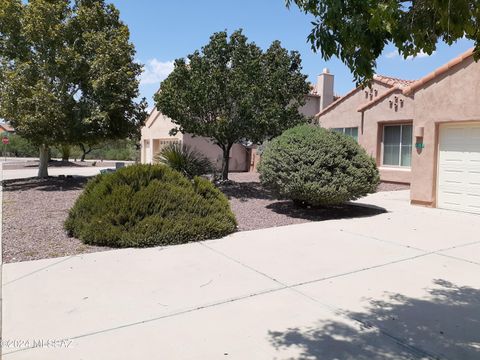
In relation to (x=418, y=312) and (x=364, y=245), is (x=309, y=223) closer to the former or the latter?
(x=364, y=245)

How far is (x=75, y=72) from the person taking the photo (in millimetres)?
15609

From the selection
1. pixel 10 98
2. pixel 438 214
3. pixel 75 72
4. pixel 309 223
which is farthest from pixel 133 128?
pixel 438 214

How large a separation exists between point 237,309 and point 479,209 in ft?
28.9

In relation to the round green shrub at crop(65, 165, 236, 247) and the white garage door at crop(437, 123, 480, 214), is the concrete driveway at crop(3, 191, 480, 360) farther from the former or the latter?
the white garage door at crop(437, 123, 480, 214)

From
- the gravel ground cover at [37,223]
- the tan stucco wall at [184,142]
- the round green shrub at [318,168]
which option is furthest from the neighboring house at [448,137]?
the tan stucco wall at [184,142]

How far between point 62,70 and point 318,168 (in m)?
10.8

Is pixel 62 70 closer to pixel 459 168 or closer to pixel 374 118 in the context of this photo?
pixel 374 118

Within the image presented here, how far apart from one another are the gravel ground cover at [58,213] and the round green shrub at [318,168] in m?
0.68

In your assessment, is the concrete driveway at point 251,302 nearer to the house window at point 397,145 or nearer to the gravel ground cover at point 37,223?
the gravel ground cover at point 37,223

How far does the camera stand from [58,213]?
10359 millimetres

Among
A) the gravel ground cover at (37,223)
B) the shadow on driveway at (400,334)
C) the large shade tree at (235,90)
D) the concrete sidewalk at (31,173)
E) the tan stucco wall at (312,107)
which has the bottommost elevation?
the shadow on driveway at (400,334)

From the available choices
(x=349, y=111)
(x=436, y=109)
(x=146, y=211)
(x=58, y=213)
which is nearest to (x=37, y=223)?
(x=58, y=213)

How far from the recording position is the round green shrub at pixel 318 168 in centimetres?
984

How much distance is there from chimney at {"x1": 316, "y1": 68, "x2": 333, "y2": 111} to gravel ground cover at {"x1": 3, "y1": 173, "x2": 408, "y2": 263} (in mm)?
11130
